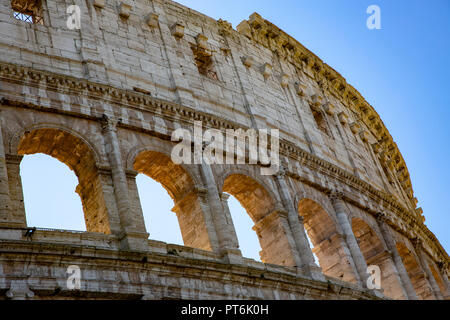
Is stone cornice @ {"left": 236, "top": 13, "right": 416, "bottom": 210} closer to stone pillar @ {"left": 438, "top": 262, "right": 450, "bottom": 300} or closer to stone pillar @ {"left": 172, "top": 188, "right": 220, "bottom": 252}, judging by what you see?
stone pillar @ {"left": 438, "top": 262, "right": 450, "bottom": 300}

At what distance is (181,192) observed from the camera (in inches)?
667

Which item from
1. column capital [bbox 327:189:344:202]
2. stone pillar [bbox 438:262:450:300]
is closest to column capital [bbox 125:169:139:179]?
column capital [bbox 327:189:344:202]

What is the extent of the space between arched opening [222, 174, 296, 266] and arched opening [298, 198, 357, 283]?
179 cm

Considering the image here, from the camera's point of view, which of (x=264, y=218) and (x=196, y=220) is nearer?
(x=196, y=220)

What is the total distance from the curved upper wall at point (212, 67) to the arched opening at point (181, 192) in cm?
182

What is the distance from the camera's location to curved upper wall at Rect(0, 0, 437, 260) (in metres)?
16.7

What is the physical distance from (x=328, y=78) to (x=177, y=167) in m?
12.2

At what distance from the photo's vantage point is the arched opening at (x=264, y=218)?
702 inches

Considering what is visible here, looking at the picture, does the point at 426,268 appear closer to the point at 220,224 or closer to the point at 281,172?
the point at 281,172

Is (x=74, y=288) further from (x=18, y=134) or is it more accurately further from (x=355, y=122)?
(x=355, y=122)

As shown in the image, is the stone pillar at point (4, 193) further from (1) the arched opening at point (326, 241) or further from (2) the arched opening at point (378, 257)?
(2) the arched opening at point (378, 257)

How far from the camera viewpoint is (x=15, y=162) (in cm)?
1388

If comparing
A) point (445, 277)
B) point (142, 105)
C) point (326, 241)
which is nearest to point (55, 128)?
point (142, 105)
